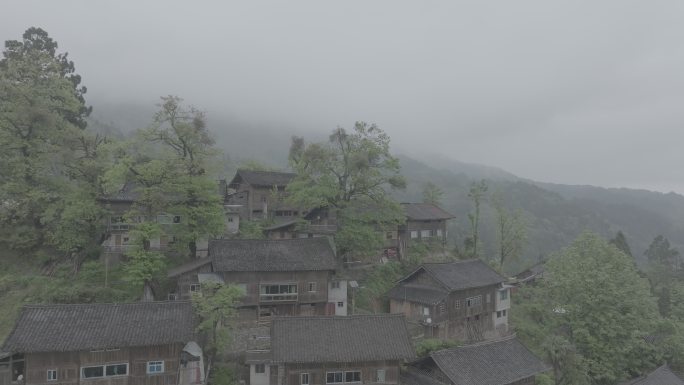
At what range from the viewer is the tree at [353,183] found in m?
41.4

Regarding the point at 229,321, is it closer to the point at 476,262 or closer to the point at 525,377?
the point at 525,377

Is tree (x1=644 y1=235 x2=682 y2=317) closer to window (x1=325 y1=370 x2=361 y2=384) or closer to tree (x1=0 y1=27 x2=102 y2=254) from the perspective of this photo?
window (x1=325 y1=370 x2=361 y2=384)

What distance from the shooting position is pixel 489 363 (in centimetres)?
2972

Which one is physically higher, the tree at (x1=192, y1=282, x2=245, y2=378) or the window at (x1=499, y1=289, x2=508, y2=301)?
the tree at (x1=192, y1=282, x2=245, y2=378)

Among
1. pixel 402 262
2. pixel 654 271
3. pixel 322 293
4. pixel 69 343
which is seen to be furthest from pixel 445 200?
pixel 69 343

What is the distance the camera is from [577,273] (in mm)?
35188

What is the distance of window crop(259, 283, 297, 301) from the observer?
34.7 meters

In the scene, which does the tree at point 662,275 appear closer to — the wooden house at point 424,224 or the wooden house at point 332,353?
the wooden house at point 424,224

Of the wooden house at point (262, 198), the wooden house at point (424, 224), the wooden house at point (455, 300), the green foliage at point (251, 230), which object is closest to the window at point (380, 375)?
the wooden house at point (455, 300)

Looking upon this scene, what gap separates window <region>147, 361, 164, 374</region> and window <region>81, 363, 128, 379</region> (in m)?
1.27

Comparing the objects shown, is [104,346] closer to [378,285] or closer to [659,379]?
[378,285]

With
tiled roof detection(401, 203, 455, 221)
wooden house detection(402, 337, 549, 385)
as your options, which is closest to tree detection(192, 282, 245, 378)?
wooden house detection(402, 337, 549, 385)

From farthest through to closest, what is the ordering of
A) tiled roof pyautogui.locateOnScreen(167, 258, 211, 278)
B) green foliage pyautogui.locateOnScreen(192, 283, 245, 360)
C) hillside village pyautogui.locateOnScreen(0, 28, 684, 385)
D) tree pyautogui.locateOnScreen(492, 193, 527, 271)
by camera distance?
tree pyautogui.locateOnScreen(492, 193, 527, 271) → tiled roof pyautogui.locateOnScreen(167, 258, 211, 278) → green foliage pyautogui.locateOnScreen(192, 283, 245, 360) → hillside village pyautogui.locateOnScreen(0, 28, 684, 385)

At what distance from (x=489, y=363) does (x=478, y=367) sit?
111cm
